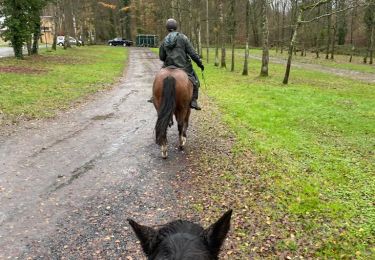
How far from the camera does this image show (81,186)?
25.9 ft

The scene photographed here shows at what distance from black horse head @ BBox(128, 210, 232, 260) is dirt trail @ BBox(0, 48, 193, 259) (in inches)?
145

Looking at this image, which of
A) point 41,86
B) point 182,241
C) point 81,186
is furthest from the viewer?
point 41,86

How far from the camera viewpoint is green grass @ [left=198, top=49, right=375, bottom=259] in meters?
6.26

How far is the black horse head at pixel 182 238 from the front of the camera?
6.43 ft

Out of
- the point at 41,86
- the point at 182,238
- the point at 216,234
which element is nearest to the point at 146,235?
the point at 182,238

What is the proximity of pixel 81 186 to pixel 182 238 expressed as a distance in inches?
248

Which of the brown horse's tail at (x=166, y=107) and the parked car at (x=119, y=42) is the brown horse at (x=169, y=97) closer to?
the brown horse's tail at (x=166, y=107)

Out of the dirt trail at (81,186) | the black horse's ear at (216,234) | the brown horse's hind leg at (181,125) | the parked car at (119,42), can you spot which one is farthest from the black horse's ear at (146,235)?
the parked car at (119,42)

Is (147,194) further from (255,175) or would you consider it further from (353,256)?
Answer: (353,256)

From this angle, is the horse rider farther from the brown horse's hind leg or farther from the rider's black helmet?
the brown horse's hind leg

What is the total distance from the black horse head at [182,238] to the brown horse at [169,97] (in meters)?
6.68

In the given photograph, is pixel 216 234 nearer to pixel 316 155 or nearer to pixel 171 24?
pixel 316 155

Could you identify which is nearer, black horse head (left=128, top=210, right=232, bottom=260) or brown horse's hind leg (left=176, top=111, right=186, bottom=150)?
black horse head (left=128, top=210, right=232, bottom=260)

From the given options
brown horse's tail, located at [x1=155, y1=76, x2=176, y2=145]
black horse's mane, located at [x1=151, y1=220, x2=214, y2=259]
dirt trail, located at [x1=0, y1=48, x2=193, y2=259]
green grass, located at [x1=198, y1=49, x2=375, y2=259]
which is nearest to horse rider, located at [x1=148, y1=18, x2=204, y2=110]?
brown horse's tail, located at [x1=155, y1=76, x2=176, y2=145]
